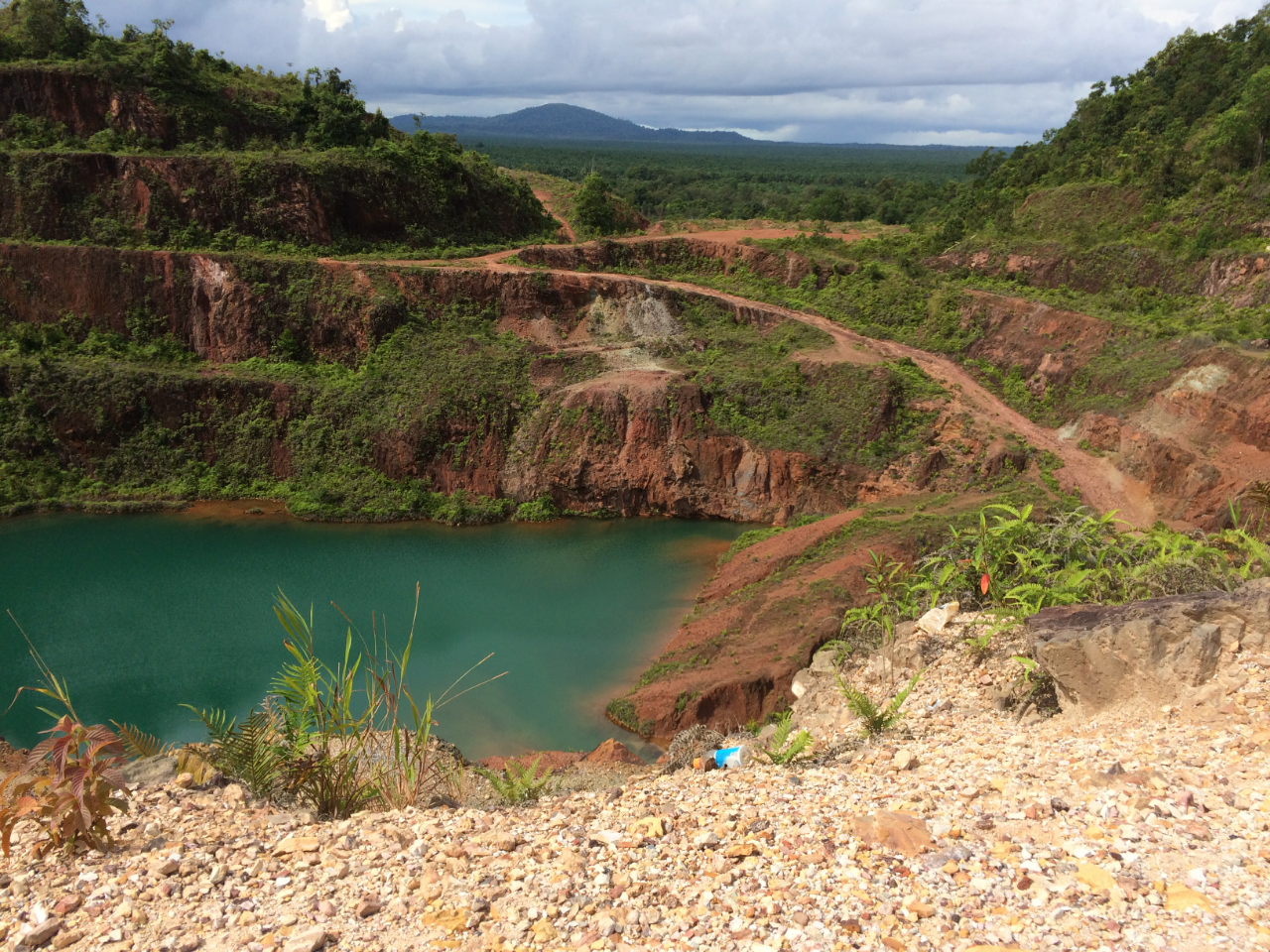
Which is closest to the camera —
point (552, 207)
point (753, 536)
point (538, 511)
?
point (753, 536)

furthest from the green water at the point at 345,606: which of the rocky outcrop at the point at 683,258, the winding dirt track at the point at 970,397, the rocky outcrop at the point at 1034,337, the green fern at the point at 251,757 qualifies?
the rocky outcrop at the point at 683,258

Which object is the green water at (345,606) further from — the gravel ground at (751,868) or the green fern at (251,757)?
the gravel ground at (751,868)

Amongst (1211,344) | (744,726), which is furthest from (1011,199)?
(744,726)

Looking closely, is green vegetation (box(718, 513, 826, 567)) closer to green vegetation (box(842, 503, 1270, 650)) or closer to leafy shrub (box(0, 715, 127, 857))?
green vegetation (box(842, 503, 1270, 650))

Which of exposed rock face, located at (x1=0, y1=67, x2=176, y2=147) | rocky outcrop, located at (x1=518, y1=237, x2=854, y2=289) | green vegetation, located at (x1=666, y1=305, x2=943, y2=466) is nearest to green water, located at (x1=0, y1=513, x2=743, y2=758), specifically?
green vegetation, located at (x1=666, y1=305, x2=943, y2=466)

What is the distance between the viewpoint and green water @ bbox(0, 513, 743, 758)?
1648 centimetres

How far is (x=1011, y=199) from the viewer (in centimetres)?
3881

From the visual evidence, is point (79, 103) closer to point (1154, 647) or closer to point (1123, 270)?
point (1154, 647)

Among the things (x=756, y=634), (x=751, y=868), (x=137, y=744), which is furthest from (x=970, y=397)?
(x=137, y=744)

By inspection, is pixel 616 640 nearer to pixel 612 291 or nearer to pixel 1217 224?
pixel 612 291

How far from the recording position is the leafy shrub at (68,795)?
5051 millimetres

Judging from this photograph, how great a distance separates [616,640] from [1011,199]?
105ft

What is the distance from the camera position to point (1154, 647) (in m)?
6.97

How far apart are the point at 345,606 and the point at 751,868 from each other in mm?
17350
